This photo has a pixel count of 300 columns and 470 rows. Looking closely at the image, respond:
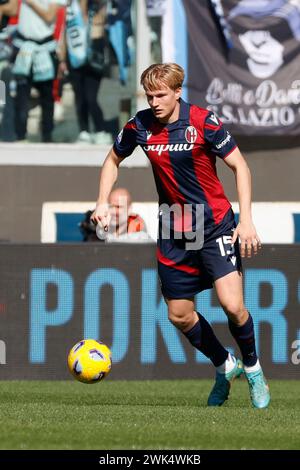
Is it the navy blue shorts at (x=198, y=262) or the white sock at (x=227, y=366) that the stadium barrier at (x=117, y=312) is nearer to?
the white sock at (x=227, y=366)

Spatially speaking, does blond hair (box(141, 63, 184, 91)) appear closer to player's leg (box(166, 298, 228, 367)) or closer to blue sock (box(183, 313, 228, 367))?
player's leg (box(166, 298, 228, 367))

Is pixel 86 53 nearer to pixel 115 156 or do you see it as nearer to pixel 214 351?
pixel 115 156

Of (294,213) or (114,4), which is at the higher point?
(114,4)

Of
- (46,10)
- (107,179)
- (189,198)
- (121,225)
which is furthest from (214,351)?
(46,10)

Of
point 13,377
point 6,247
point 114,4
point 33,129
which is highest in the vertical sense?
point 114,4

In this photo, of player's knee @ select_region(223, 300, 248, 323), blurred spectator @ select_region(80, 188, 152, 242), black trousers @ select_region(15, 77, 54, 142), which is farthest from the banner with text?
player's knee @ select_region(223, 300, 248, 323)

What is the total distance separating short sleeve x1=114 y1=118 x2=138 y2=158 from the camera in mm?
9047

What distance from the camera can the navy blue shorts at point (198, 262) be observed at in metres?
8.89

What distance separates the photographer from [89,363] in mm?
9367

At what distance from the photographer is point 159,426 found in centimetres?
769

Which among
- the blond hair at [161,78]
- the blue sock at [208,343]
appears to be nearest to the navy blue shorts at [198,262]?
the blue sock at [208,343]

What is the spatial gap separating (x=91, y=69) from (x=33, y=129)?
3.45ft

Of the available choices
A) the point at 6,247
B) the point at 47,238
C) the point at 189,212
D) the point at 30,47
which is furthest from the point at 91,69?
the point at 189,212

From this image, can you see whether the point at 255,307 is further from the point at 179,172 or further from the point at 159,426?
the point at 159,426
